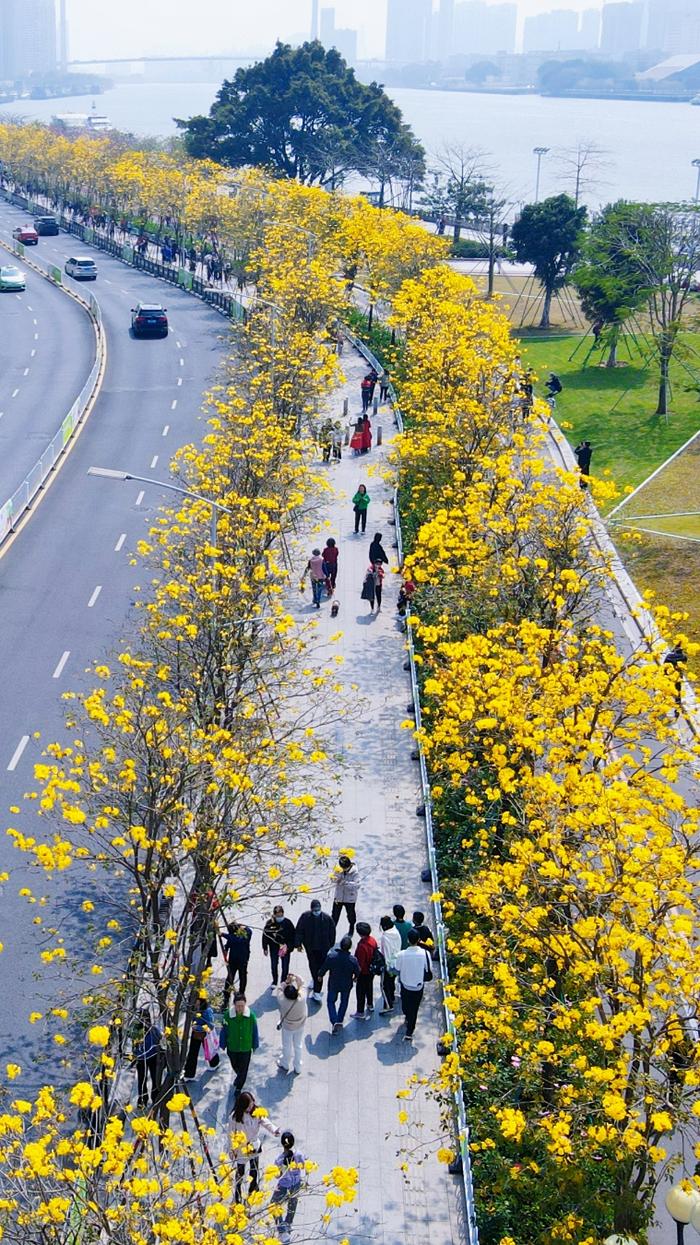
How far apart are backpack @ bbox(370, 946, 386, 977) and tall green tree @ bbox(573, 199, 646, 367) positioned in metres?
40.5

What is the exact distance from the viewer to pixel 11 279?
78.2 meters

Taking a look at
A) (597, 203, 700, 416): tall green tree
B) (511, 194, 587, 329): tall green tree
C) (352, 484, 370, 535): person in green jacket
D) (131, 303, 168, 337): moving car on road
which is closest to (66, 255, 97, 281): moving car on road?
(131, 303, 168, 337): moving car on road

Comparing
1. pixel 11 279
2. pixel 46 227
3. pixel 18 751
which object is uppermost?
pixel 46 227

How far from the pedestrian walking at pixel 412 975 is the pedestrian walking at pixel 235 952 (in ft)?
6.52

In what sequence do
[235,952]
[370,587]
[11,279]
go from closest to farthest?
[235,952]
[370,587]
[11,279]

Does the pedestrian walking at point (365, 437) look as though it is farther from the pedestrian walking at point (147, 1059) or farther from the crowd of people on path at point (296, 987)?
the pedestrian walking at point (147, 1059)

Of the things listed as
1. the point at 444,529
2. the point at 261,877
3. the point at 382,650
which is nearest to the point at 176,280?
the point at 382,650

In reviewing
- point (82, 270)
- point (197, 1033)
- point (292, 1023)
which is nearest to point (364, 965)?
point (292, 1023)

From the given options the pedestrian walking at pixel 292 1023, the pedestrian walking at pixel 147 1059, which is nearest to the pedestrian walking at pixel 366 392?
the pedestrian walking at pixel 292 1023

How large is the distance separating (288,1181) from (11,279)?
71570 mm

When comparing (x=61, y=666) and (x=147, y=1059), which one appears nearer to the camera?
(x=147, y=1059)

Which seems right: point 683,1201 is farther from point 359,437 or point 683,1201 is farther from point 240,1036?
point 359,437

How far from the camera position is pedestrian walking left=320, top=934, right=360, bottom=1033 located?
17.2 m

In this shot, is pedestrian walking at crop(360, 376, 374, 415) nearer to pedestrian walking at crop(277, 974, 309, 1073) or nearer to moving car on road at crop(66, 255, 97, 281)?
pedestrian walking at crop(277, 974, 309, 1073)
